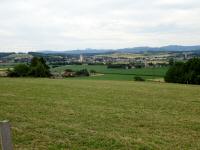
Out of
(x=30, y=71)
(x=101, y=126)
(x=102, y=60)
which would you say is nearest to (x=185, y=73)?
(x=30, y=71)

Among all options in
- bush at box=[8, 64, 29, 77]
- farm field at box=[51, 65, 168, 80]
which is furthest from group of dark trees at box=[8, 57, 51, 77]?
farm field at box=[51, 65, 168, 80]

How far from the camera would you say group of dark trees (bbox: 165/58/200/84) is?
57.4 meters

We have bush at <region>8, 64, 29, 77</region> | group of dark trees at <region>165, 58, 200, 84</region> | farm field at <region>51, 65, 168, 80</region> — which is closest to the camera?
group of dark trees at <region>165, 58, 200, 84</region>

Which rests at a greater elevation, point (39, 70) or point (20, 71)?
point (39, 70)

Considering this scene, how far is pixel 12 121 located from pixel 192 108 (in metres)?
8.68

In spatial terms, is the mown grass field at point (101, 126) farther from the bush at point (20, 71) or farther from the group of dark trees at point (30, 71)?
the bush at point (20, 71)

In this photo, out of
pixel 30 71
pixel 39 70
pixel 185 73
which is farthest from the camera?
pixel 30 71

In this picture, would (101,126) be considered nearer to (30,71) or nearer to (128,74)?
(30,71)

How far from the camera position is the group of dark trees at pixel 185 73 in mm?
57406

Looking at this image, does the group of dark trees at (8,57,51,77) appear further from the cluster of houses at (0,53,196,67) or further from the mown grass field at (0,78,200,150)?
the mown grass field at (0,78,200,150)

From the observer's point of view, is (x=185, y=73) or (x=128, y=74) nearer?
(x=185, y=73)

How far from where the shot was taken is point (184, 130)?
11.6 meters

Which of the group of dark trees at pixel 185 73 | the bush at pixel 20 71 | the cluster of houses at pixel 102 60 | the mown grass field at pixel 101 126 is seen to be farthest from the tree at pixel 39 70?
the mown grass field at pixel 101 126

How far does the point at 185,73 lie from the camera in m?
59.8
